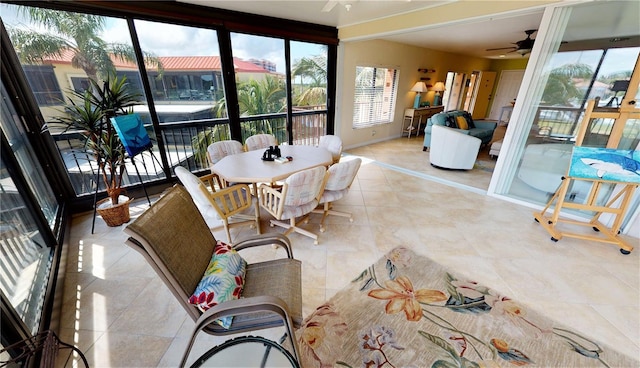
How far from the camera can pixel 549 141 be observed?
2840mm

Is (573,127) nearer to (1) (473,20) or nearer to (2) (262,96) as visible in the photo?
(1) (473,20)

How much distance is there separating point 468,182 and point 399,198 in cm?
147

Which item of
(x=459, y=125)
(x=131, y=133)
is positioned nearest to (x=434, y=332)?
(x=131, y=133)

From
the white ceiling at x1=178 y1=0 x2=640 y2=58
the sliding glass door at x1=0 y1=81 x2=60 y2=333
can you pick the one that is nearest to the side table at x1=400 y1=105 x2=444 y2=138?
→ the white ceiling at x1=178 y1=0 x2=640 y2=58

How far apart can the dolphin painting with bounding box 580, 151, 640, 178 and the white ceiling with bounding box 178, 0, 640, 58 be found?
3.58 ft

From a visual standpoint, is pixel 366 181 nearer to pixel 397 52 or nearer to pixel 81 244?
pixel 81 244

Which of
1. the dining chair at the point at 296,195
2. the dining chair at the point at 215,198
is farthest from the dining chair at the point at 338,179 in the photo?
the dining chair at the point at 215,198

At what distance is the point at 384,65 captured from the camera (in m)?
5.66

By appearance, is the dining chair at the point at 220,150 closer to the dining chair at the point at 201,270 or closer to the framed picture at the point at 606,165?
the dining chair at the point at 201,270

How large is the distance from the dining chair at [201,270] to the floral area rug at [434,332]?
0.46 meters

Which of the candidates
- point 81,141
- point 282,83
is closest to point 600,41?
point 282,83

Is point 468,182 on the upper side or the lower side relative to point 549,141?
lower

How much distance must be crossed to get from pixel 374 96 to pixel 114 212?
18.2 ft

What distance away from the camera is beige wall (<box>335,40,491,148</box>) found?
501 centimetres
